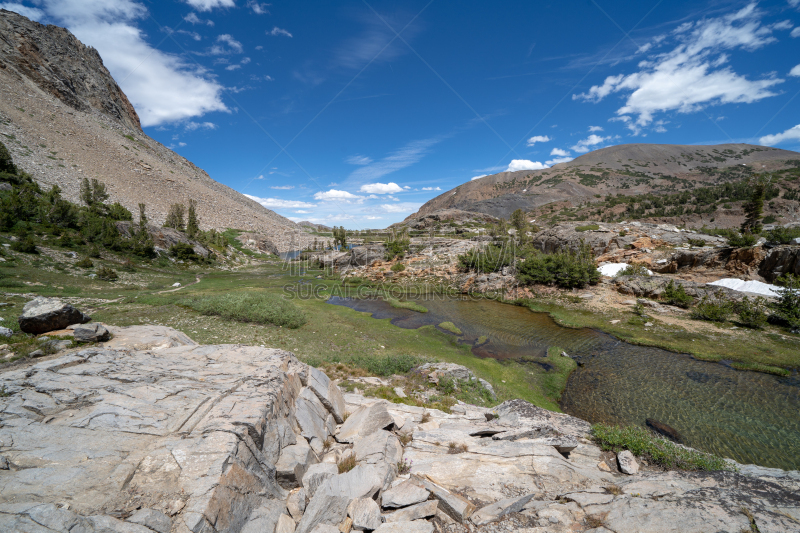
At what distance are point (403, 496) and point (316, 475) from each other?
1.95 metres

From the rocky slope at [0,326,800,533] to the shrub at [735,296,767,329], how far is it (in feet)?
74.3

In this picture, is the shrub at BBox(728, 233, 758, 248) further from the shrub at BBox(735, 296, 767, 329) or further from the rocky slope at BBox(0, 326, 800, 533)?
the rocky slope at BBox(0, 326, 800, 533)

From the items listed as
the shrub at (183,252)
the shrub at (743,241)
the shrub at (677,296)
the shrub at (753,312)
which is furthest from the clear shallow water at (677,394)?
the shrub at (183,252)

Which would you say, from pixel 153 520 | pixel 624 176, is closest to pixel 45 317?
pixel 153 520

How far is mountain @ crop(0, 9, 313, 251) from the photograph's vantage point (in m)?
49.4

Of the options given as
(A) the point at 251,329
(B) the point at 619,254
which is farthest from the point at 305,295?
(B) the point at 619,254

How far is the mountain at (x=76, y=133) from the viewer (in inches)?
1945

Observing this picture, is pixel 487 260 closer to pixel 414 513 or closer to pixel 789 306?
pixel 789 306

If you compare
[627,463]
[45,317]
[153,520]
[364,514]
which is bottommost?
[627,463]

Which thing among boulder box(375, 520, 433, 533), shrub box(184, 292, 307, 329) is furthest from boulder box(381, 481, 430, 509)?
shrub box(184, 292, 307, 329)

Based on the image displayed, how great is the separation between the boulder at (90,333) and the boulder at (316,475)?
10.1m

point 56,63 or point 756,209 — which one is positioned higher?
point 56,63

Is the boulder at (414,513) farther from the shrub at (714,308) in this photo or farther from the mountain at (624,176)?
the mountain at (624,176)

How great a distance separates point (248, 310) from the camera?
2084cm
